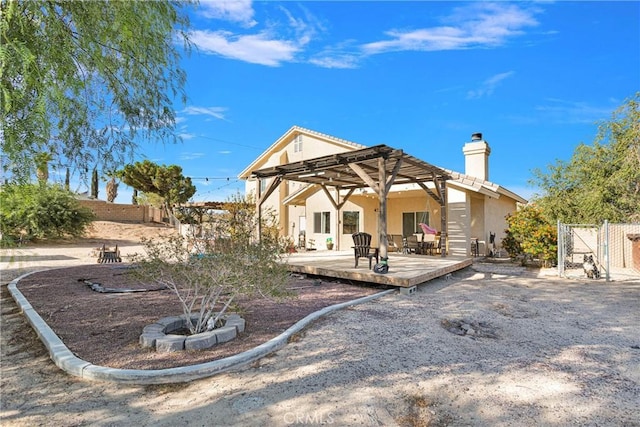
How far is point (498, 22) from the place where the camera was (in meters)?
8.45

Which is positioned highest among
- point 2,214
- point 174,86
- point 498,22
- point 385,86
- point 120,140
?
point 385,86

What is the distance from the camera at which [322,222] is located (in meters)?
17.2

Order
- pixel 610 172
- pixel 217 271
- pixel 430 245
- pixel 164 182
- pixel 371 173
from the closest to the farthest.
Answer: pixel 217 271
pixel 610 172
pixel 371 173
pixel 430 245
pixel 164 182

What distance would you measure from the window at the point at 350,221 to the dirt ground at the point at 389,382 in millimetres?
11155

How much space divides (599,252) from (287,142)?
580 inches

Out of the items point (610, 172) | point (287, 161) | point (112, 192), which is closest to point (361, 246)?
point (610, 172)

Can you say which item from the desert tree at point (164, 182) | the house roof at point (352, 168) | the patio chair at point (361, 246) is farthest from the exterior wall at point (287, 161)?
the desert tree at point (164, 182)

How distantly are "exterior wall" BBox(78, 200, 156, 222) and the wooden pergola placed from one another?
78.8ft

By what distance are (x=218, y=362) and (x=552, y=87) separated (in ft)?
49.8

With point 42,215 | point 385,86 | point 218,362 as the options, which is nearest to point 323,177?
point 385,86

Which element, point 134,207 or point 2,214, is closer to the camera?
point 2,214

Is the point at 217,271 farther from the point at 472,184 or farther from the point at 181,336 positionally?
the point at 472,184

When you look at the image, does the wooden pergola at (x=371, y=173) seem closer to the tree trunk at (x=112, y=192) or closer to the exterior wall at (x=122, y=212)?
the exterior wall at (x=122, y=212)

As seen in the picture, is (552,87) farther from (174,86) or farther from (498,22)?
(174,86)
